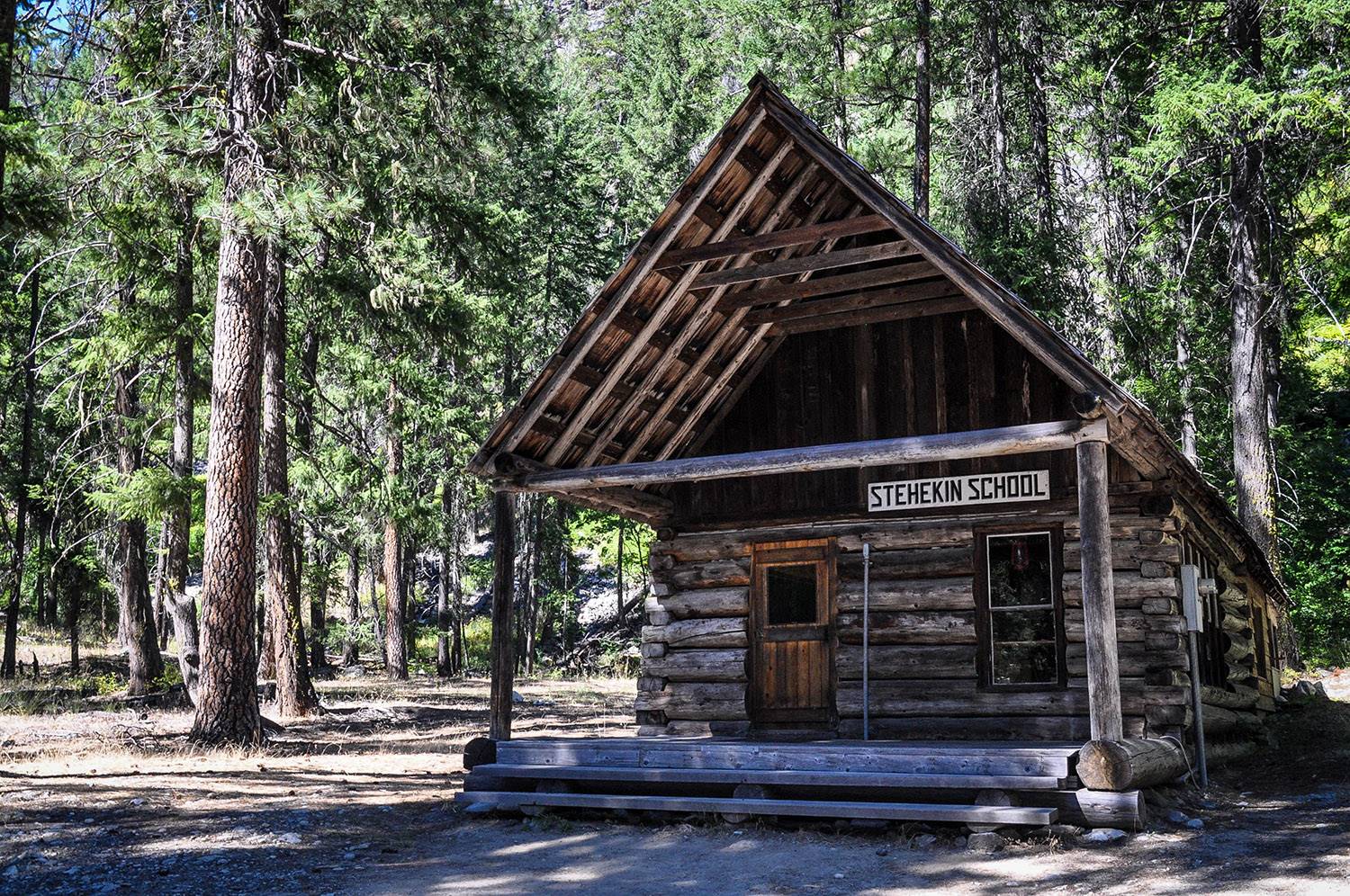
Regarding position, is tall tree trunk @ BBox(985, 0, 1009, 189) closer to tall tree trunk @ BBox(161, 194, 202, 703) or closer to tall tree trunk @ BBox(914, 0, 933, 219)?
tall tree trunk @ BBox(914, 0, 933, 219)

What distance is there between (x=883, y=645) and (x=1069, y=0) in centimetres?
1560

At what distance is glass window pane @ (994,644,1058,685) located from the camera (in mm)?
12655

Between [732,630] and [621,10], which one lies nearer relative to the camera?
[732,630]

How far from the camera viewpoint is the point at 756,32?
2714 centimetres

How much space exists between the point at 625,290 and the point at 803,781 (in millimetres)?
4878

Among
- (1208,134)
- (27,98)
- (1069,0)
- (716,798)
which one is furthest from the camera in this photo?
(1069,0)

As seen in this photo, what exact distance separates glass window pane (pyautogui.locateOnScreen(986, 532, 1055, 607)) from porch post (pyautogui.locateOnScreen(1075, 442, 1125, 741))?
3.27 metres

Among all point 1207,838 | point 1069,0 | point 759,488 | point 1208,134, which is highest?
point 1069,0

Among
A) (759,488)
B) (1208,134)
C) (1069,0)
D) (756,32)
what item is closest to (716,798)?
(759,488)

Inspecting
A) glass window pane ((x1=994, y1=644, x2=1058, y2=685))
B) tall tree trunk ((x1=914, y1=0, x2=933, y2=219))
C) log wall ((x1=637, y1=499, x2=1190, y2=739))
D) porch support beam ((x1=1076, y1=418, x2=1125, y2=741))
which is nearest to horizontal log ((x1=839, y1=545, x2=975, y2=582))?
log wall ((x1=637, y1=499, x2=1190, y2=739))

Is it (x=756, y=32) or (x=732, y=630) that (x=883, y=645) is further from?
(x=756, y=32)

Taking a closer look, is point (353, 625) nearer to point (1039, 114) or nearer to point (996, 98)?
point (996, 98)

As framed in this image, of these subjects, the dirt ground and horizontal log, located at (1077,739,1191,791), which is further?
horizontal log, located at (1077,739,1191,791)

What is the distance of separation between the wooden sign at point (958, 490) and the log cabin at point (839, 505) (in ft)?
0.10
